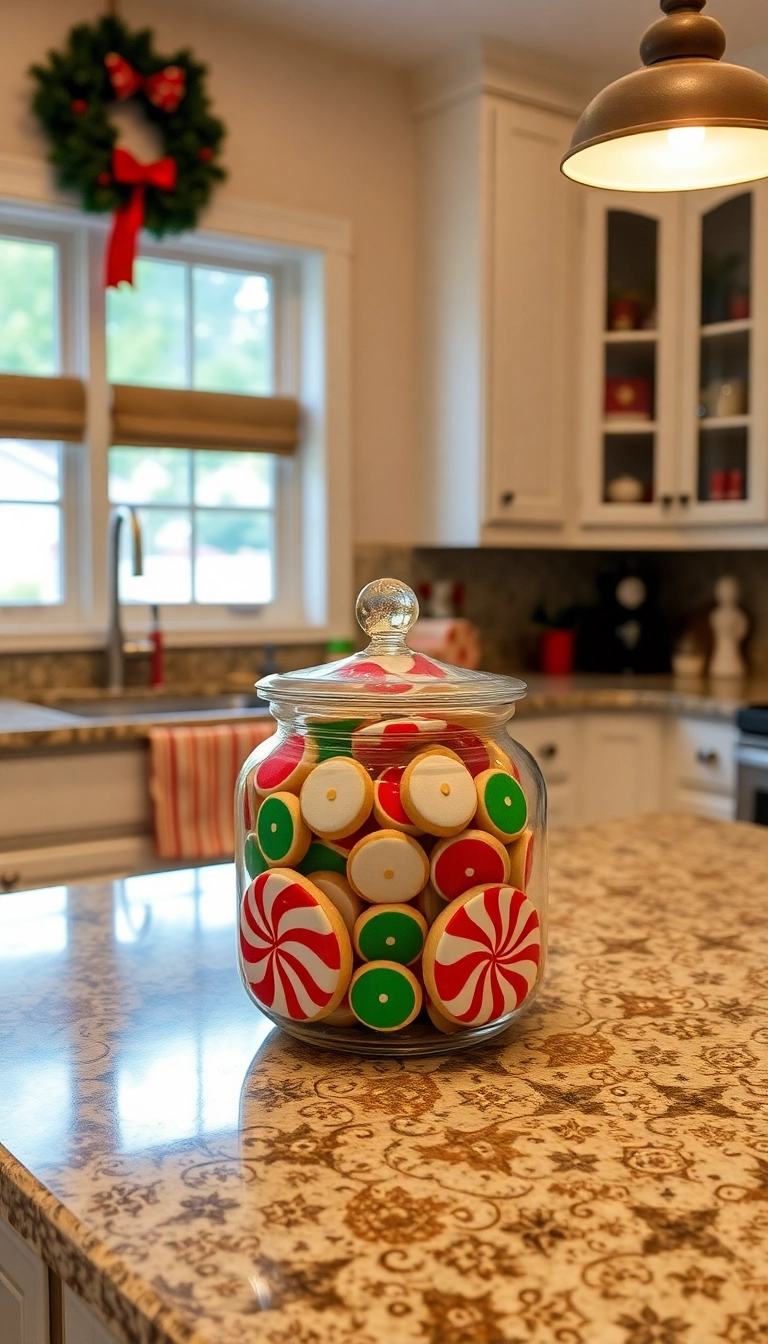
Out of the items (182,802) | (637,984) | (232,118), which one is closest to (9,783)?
(182,802)

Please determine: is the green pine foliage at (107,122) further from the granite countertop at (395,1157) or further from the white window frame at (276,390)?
the granite countertop at (395,1157)

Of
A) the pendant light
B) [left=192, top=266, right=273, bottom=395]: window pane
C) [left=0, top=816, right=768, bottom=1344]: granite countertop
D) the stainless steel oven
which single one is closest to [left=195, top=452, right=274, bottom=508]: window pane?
[left=192, top=266, right=273, bottom=395]: window pane

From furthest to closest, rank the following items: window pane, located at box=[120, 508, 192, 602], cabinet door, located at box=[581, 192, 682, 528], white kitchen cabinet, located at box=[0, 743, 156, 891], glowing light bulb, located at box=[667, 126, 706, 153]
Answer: cabinet door, located at box=[581, 192, 682, 528], window pane, located at box=[120, 508, 192, 602], white kitchen cabinet, located at box=[0, 743, 156, 891], glowing light bulb, located at box=[667, 126, 706, 153]

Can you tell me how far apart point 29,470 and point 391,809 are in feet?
8.05

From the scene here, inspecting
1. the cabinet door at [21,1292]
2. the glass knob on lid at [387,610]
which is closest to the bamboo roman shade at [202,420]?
the glass knob on lid at [387,610]

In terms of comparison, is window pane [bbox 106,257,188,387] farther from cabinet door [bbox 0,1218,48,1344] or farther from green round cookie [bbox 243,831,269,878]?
cabinet door [bbox 0,1218,48,1344]

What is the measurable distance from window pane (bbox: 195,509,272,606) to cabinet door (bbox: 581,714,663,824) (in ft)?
3.29

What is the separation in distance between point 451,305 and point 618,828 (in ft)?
7.32

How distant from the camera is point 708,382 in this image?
342cm

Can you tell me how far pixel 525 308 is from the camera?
337 cm

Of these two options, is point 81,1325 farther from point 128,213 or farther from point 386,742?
point 128,213

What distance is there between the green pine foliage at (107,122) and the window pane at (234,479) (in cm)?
61

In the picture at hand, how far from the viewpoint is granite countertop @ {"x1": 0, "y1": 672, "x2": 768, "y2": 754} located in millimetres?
2240

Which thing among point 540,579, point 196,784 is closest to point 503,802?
point 196,784
